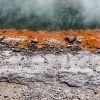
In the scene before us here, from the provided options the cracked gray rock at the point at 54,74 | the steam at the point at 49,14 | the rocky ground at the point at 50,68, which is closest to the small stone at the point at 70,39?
the rocky ground at the point at 50,68

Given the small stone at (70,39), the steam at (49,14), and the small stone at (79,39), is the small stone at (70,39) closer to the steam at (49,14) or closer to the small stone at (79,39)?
the small stone at (79,39)

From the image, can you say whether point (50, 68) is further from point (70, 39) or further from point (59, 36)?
point (59, 36)

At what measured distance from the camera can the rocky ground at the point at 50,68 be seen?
20.0 ft

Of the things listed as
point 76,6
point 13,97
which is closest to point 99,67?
point 13,97

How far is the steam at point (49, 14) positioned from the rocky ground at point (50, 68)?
0.77 m

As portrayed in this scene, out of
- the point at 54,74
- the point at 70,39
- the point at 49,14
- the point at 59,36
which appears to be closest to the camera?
the point at 54,74

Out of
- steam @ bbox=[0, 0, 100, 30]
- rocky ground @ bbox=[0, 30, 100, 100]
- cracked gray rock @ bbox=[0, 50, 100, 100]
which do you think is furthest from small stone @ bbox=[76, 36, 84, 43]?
steam @ bbox=[0, 0, 100, 30]

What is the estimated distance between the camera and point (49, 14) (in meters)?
8.12

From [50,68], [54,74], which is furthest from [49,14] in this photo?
[54,74]

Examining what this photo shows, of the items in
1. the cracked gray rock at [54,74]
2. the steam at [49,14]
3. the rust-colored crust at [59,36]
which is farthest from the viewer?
the steam at [49,14]

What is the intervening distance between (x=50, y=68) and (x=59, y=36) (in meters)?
1.09

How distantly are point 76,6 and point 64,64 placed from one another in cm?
233

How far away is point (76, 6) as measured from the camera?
8.30 m

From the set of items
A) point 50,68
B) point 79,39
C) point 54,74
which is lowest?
point 54,74
